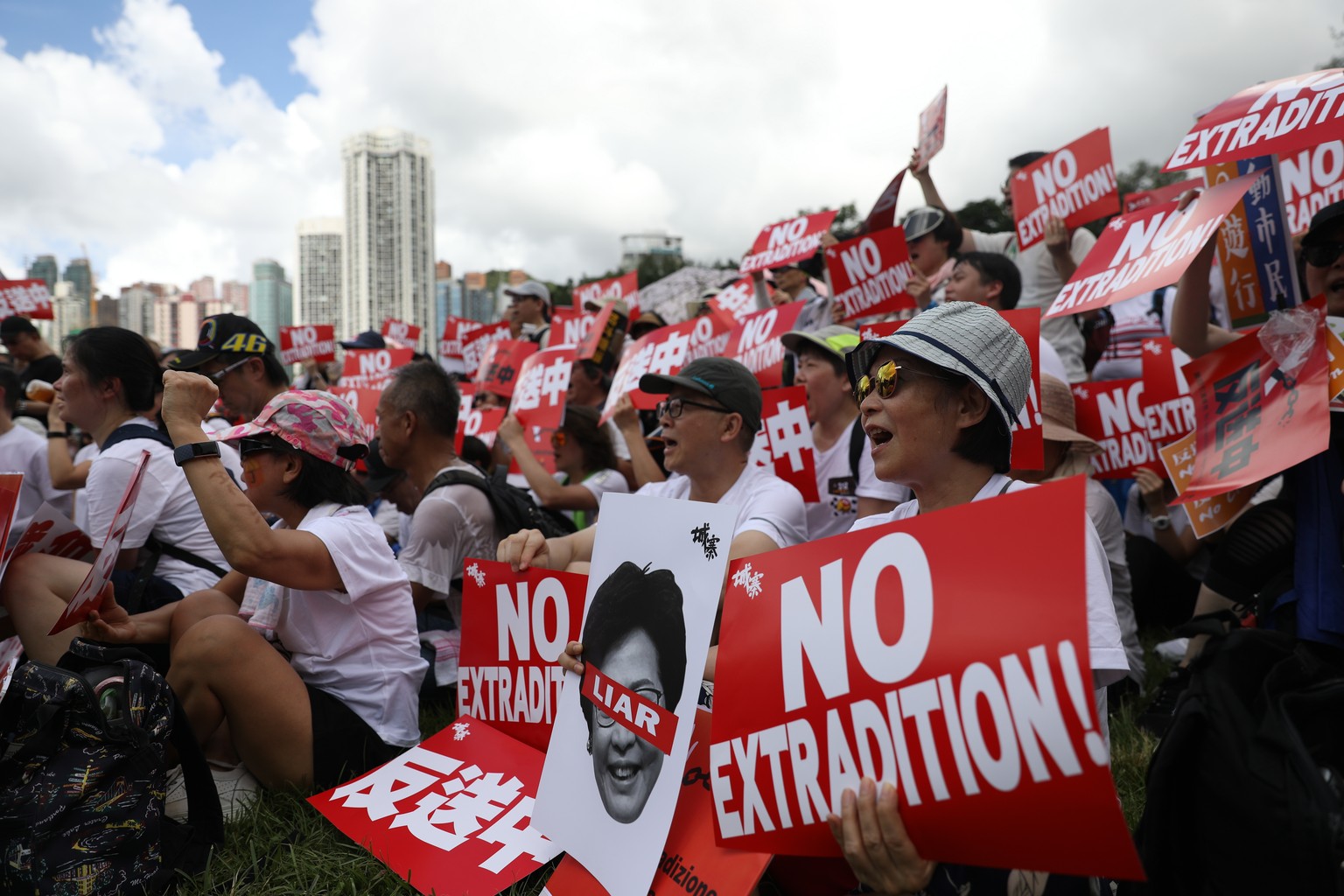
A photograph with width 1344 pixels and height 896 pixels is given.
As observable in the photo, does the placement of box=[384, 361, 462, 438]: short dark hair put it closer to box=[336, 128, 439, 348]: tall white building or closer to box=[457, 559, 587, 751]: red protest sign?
box=[457, 559, 587, 751]: red protest sign

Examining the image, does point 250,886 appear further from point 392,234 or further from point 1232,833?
point 392,234

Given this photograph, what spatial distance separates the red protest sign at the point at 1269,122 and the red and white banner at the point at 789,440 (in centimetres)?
181

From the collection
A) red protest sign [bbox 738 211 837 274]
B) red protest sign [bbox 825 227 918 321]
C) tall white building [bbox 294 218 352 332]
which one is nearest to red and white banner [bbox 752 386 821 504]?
red protest sign [bbox 825 227 918 321]

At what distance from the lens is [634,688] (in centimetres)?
245

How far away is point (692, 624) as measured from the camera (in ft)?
7.64

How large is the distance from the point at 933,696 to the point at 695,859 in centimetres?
95

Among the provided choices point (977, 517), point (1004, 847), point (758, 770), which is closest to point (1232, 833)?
point (1004, 847)

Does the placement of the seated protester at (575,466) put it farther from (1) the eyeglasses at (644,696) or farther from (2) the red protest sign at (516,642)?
(1) the eyeglasses at (644,696)

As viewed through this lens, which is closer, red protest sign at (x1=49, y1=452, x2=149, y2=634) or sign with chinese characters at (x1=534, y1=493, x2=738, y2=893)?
sign with chinese characters at (x1=534, y1=493, x2=738, y2=893)

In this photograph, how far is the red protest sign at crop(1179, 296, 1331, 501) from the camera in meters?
2.73

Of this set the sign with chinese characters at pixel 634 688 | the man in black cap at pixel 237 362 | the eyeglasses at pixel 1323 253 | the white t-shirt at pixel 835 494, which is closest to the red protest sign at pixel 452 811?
the sign with chinese characters at pixel 634 688

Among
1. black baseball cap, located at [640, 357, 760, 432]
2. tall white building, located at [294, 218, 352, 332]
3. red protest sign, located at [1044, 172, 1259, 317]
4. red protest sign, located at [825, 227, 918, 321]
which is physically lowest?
black baseball cap, located at [640, 357, 760, 432]

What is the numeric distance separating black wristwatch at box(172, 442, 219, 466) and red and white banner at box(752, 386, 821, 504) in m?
2.35

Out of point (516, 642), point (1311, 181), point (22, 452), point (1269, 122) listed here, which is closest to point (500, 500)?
point (516, 642)
